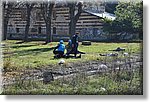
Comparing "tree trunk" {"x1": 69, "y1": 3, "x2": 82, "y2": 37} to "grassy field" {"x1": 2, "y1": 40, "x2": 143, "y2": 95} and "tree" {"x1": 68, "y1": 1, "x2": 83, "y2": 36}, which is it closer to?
"tree" {"x1": 68, "y1": 1, "x2": 83, "y2": 36}

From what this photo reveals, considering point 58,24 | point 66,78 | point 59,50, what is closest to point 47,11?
point 58,24

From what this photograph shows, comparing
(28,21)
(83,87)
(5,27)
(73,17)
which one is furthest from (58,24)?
(83,87)

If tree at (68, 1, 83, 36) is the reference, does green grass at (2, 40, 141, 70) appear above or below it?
below

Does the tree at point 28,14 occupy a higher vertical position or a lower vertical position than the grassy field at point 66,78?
higher

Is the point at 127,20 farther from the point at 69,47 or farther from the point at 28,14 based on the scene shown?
the point at 28,14

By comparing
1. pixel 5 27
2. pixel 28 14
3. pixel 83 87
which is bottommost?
pixel 83 87

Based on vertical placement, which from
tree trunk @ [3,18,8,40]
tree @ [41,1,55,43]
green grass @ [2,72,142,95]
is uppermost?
tree @ [41,1,55,43]

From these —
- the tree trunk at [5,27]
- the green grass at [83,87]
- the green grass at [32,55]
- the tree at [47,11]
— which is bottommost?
the green grass at [83,87]

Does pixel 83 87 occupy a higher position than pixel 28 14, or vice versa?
pixel 28 14

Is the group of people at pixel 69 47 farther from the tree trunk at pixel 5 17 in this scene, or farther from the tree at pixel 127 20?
the tree trunk at pixel 5 17

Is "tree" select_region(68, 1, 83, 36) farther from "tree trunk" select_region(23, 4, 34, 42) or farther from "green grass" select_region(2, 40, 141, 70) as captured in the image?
"tree trunk" select_region(23, 4, 34, 42)

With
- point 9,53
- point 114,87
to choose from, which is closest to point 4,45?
point 9,53

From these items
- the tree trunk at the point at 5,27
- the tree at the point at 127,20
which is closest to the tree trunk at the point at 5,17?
the tree trunk at the point at 5,27

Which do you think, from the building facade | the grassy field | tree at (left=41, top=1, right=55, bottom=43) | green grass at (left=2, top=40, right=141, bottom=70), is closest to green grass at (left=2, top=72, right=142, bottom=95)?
the grassy field
